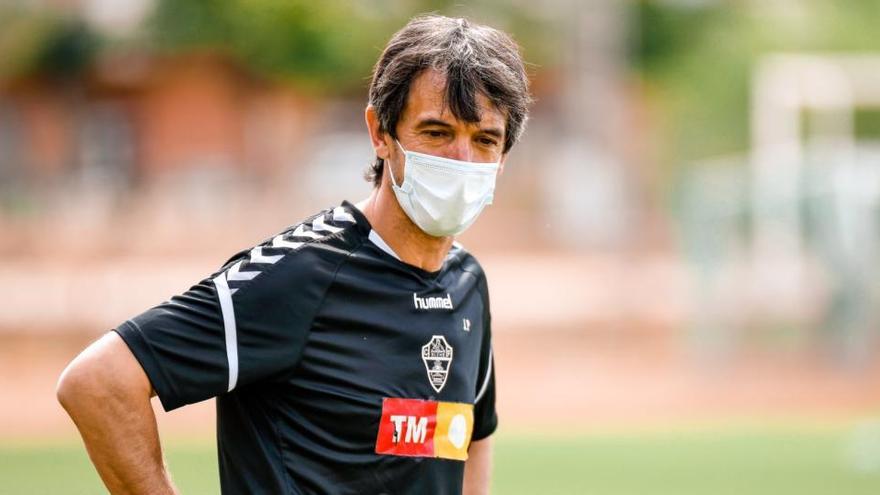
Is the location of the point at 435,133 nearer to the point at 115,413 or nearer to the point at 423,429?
the point at 423,429

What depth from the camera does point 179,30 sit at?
42.4 m

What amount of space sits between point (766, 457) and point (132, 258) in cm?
2028

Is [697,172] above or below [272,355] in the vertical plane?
above

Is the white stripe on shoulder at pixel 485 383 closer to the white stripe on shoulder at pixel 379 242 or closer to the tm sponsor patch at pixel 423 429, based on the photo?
the tm sponsor patch at pixel 423 429

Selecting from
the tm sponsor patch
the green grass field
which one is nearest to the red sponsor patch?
the tm sponsor patch

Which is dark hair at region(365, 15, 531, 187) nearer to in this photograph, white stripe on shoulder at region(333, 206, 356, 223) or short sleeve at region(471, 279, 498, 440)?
white stripe on shoulder at region(333, 206, 356, 223)

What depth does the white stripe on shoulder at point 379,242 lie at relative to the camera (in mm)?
3797

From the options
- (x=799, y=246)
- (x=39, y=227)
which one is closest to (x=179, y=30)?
(x=39, y=227)

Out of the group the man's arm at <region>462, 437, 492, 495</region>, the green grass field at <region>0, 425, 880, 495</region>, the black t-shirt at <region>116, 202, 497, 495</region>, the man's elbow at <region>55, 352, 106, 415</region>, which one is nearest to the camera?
the man's elbow at <region>55, 352, 106, 415</region>

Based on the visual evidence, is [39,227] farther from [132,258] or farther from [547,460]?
[547,460]

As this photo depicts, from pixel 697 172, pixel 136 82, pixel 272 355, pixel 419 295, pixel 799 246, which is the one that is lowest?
pixel 272 355

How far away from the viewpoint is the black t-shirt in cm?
347

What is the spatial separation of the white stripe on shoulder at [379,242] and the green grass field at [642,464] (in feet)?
22.4

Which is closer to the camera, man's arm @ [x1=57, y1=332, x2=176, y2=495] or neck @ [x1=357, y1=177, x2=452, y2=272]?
man's arm @ [x1=57, y1=332, x2=176, y2=495]
